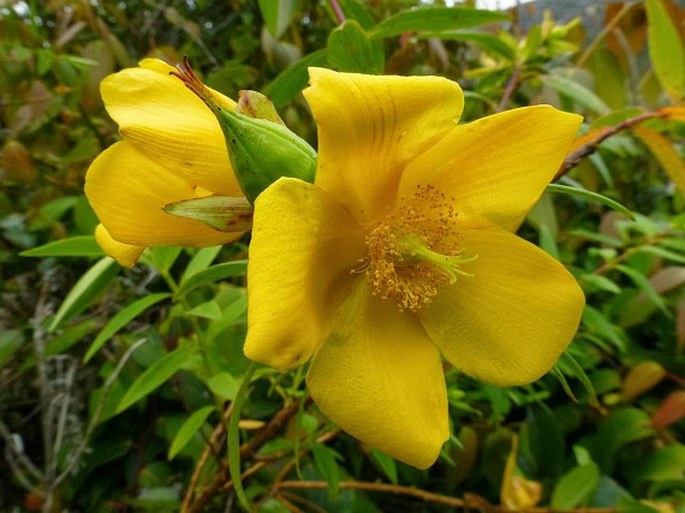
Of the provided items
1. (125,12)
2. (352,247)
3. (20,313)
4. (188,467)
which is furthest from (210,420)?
(125,12)

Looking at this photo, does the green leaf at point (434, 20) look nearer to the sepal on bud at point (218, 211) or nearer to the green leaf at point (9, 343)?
the sepal on bud at point (218, 211)

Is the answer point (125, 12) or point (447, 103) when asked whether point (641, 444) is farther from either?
point (125, 12)

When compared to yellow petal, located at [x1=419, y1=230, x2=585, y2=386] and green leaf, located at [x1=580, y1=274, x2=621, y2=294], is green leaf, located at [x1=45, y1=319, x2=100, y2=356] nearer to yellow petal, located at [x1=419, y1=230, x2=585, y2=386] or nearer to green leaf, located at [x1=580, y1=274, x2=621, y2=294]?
yellow petal, located at [x1=419, y1=230, x2=585, y2=386]

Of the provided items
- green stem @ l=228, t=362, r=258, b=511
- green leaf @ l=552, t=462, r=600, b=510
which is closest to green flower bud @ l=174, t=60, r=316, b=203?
green stem @ l=228, t=362, r=258, b=511

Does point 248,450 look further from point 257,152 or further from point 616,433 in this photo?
point 616,433

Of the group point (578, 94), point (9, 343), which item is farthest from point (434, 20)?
point (9, 343)
